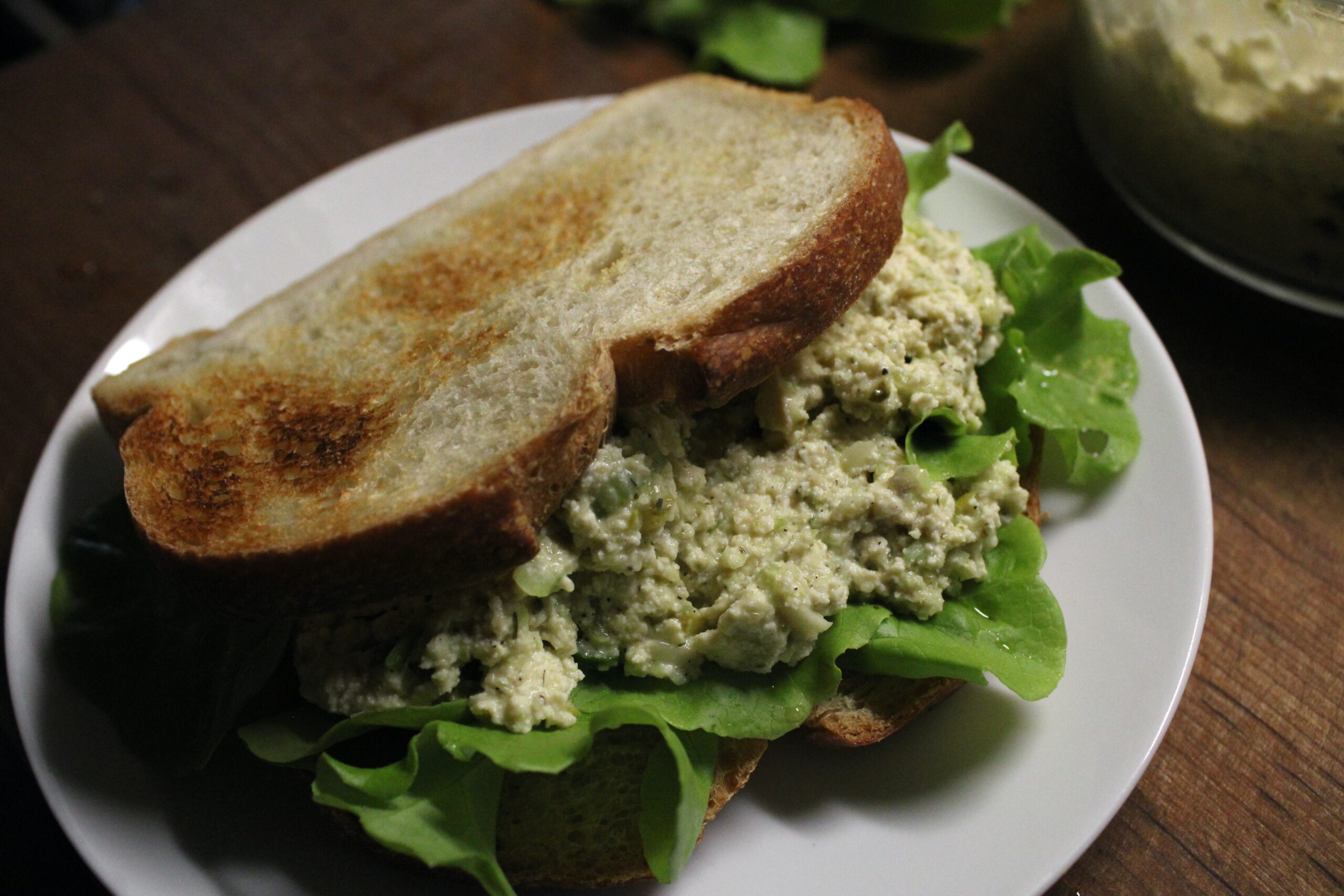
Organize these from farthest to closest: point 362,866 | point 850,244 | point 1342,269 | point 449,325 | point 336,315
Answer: point 1342,269
point 336,315
point 449,325
point 850,244
point 362,866

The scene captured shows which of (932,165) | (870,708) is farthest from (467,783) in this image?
(932,165)

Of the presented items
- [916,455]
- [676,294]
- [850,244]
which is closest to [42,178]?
[676,294]

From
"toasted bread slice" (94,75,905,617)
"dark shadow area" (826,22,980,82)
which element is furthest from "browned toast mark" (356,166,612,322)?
"dark shadow area" (826,22,980,82)

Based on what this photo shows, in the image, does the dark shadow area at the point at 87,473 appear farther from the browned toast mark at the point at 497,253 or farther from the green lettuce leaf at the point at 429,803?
the green lettuce leaf at the point at 429,803

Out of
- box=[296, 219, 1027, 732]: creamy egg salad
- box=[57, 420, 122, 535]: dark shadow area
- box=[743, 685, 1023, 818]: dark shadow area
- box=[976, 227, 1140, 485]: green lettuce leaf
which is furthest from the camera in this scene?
box=[57, 420, 122, 535]: dark shadow area

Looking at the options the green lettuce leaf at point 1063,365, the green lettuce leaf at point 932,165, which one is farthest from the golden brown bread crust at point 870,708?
the green lettuce leaf at point 932,165

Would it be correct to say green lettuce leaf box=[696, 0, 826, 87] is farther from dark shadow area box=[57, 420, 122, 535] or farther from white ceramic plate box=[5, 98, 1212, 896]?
dark shadow area box=[57, 420, 122, 535]

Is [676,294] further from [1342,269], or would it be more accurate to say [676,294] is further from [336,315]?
[1342,269]
